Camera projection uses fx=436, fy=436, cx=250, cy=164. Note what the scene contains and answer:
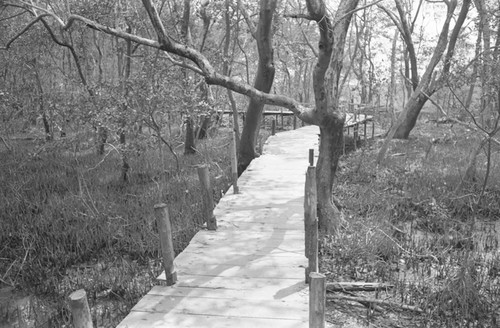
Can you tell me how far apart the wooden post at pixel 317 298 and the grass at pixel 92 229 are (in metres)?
2.35

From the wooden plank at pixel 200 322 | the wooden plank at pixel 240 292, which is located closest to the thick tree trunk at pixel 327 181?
the wooden plank at pixel 240 292

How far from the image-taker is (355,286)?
4.63 metres

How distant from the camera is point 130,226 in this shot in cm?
638

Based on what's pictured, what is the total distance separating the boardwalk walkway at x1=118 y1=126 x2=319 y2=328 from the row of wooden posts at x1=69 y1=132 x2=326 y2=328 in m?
0.18

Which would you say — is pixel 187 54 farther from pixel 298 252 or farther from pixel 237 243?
pixel 298 252

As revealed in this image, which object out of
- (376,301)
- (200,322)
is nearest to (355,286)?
(376,301)

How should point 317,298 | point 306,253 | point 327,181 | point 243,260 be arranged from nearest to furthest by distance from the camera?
point 317,298 < point 306,253 < point 243,260 < point 327,181

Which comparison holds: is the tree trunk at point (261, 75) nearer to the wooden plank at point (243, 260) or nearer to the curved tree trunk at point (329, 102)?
the curved tree trunk at point (329, 102)

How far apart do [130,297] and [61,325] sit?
0.70 metres

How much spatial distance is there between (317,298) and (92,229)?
4461 millimetres

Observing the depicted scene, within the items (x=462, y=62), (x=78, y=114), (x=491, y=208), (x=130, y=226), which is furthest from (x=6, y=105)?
(x=491, y=208)

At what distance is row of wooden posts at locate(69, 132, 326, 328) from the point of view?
2336mm

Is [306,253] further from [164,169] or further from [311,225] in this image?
[164,169]

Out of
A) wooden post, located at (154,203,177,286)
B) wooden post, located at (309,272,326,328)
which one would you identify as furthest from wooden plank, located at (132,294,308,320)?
wooden post, located at (309,272,326,328)
